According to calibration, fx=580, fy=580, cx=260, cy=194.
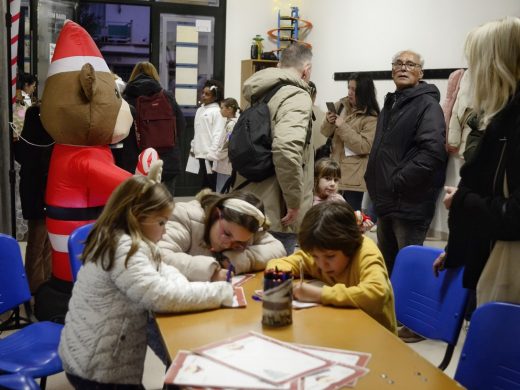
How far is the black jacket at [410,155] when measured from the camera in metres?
3.23

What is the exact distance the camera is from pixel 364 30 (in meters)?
6.71

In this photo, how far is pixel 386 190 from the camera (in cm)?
338

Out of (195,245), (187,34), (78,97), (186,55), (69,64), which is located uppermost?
(187,34)

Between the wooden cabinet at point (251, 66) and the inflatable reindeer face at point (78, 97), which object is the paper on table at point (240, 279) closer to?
the inflatable reindeer face at point (78, 97)

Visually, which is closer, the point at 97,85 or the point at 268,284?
the point at 268,284

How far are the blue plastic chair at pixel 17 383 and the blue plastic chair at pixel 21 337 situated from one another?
0.41m

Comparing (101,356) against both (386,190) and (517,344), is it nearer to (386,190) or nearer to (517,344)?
(517,344)

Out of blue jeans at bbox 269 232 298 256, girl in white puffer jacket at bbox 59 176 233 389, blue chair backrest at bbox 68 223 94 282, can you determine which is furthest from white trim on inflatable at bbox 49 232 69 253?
girl in white puffer jacket at bbox 59 176 233 389

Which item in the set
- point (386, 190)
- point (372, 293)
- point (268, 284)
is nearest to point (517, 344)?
point (372, 293)

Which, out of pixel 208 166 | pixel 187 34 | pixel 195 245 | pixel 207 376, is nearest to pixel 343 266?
pixel 195 245

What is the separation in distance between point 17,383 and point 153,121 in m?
2.80

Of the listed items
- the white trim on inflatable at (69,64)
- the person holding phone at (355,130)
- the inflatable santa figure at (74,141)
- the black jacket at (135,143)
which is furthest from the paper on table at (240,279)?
the person holding phone at (355,130)

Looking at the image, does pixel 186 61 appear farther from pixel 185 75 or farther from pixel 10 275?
pixel 10 275

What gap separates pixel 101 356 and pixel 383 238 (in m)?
2.16
